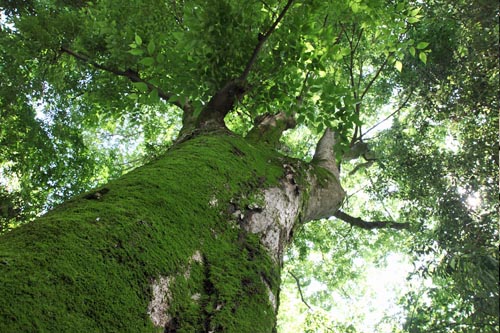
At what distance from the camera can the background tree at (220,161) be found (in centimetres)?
148

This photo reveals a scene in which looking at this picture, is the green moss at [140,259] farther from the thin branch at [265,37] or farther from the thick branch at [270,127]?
the thick branch at [270,127]

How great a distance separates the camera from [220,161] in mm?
2713

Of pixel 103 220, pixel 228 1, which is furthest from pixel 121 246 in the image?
pixel 228 1

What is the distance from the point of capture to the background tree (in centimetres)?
148

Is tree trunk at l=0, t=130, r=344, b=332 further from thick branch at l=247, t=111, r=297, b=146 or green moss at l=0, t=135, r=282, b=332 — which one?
thick branch at l=247, t=111, r=297, b=146

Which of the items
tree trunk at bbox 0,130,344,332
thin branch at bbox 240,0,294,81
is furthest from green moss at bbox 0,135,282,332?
thin branch at bbox 240,0,294,81

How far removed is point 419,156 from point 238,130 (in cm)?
383

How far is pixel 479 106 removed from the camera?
5.14m

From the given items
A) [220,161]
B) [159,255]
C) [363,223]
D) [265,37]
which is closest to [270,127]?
[265,37]

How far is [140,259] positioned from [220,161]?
4.22 feet

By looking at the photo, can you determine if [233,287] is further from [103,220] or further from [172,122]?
[172,122]

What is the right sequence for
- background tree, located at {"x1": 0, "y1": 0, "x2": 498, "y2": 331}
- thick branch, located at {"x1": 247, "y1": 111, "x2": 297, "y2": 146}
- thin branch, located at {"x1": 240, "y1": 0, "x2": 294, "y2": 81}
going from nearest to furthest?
background tree, located at {"x1": 0, "y1": 0, "x2": 498, "y2": 331} < thin branch, located at {"x1": 240, "y1": 0, "x2": 294, "y2": 81} < thick branch, located at {"x1": 247, "y1": 111, "x2": 297, "y2": 146}

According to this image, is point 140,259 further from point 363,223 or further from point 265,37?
point 363,223

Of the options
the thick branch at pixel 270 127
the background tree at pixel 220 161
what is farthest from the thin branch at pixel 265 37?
the thick branch at pixel 270 127
